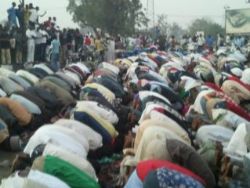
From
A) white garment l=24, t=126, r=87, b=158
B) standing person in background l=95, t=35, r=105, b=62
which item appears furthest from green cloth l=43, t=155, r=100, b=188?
standing person in background l=95, t=35, r=105, b=62

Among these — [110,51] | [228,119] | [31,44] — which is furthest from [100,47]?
[228,119]

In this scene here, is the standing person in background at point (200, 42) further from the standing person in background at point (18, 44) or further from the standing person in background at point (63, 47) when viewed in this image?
the standing person in background at point (18, 44)

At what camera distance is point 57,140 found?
6.00m

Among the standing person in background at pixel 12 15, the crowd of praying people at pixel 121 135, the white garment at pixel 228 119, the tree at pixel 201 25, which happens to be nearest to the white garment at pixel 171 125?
the crowd of praying people at pixel 121 135

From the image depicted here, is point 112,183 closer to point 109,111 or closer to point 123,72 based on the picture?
point 109,111

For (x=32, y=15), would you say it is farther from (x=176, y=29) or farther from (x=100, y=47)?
(x=176, y=29)

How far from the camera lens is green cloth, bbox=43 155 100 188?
478 centimetres

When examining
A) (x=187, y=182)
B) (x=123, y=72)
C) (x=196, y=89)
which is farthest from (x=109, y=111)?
(x=123, y=72)

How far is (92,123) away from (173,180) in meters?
3.22

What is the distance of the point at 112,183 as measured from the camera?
238 inches

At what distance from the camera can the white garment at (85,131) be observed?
6711 millimetres

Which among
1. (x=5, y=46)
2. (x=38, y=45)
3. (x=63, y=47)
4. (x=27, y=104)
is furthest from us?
(x=63, y=47)

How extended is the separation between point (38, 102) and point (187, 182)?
17.4 feet

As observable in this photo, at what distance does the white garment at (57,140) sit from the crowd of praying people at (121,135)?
0.01 meters
